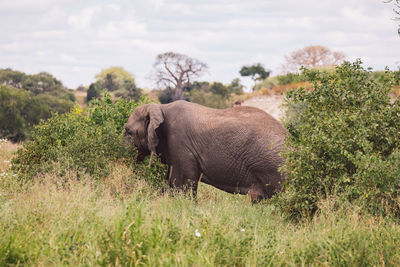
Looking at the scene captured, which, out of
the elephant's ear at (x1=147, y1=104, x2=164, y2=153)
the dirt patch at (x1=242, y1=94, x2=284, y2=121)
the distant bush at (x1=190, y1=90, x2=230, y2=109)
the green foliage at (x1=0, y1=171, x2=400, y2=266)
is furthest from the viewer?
the distant bush at (x1=190, y1=90, x2=230, y2=109)

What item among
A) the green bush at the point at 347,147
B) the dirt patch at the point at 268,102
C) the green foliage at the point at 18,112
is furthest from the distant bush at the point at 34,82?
the green bush at the point at 347,147

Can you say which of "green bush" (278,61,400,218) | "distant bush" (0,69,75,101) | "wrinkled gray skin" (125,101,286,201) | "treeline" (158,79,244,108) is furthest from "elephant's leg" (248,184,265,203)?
"distant bush" (0,69,75,101)

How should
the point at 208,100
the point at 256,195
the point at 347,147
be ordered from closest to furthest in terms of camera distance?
the point at 347,147
the point at 256,195
the point at 208,100

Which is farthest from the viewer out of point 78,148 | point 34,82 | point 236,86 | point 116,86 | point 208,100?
point 236,86

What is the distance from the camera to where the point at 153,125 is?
9.48 m

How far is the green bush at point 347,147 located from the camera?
676cm

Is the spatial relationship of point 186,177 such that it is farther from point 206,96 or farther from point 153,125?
point 206,96

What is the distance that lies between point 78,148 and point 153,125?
2.02 m

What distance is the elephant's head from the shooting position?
9.52 meters

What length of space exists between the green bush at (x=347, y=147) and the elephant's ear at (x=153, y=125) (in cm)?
283

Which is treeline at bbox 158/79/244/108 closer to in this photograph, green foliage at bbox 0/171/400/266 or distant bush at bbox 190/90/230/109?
distant bush at bbox 190/90/230/109

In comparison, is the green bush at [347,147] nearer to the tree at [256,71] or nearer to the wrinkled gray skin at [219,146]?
the wrinkled gray skin at [219,146]

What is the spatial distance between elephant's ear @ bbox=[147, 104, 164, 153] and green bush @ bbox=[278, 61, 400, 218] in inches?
111

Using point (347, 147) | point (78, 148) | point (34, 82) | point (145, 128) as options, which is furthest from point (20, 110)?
point (34, 82)
